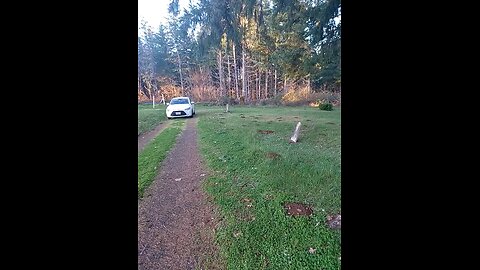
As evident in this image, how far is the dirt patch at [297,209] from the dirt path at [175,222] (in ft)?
2.26

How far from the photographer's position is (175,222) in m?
2.19

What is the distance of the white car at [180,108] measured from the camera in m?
4.53

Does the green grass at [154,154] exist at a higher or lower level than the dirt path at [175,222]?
higher

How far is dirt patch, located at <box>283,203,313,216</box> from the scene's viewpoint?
221 cm

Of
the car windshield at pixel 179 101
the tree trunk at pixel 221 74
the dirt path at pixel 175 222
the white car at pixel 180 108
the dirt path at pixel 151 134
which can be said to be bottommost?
the dirt path at pixel 175 222

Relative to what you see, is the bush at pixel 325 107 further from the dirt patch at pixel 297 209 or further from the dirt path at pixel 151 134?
the dirt patch at pixel 297 209

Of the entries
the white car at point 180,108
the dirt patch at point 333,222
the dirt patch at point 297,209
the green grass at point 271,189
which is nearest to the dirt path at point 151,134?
the white car at point 180,108

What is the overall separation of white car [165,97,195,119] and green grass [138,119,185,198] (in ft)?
0.96
